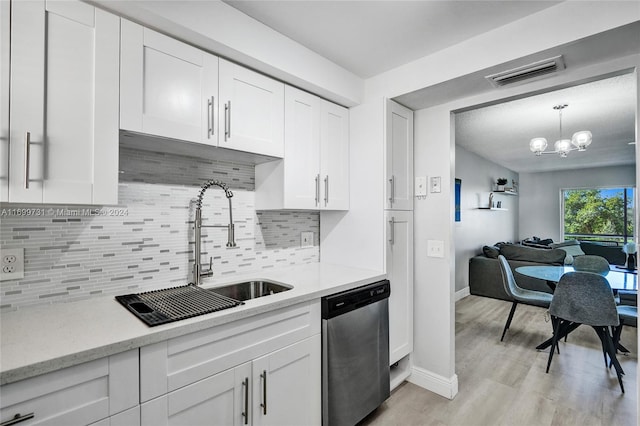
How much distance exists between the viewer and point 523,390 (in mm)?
2355

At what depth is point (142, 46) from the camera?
1360mm

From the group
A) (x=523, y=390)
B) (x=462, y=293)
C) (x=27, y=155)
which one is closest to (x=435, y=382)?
(x=523, y=390)

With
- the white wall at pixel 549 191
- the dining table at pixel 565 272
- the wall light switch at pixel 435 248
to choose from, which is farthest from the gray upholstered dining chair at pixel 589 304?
the white wall at pixel 549 191

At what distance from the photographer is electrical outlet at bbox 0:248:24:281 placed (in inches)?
49.8

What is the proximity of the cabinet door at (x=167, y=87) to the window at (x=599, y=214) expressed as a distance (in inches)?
358

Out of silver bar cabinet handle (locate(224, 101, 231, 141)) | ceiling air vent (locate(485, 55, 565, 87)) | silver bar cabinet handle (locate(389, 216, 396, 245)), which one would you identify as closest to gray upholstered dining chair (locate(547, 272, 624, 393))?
silver bar cabinet handle (locate(389, 216, 396, 245))

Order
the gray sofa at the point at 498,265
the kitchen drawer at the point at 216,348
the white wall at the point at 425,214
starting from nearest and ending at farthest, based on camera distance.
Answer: the kitchen drawer at the point at 216,348 < the white wall at the point at 425,214 < the gray sofa at the point at 498,265

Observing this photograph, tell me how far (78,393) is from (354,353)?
1316 mm

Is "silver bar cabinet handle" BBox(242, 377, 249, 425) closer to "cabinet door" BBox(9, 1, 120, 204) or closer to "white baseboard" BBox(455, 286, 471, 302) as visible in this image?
"cabinet door" BBox(9, 1, 120, 204)

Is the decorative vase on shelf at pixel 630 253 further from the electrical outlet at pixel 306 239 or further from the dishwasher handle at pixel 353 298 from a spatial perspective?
the electrical outlet at pixel 306 239

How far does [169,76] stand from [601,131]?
17.8 feet

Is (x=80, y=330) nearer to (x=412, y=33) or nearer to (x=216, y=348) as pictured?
(x=216, y=348)

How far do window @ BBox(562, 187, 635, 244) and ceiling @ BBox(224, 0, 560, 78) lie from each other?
26.0 feet

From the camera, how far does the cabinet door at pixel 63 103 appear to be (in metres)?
1.08
